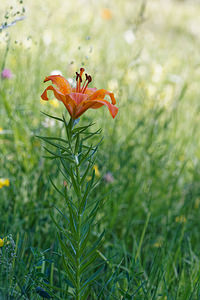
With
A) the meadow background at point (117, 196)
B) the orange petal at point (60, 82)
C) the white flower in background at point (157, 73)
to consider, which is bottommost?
the meadow background at point (117, 196)

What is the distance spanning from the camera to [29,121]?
7.52 ft

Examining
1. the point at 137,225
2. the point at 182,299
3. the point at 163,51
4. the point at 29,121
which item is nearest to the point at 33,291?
the point at 182,299

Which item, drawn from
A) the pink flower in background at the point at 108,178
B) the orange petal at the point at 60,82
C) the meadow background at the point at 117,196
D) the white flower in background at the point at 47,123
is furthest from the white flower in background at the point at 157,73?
the orange petal at the point at 60,82

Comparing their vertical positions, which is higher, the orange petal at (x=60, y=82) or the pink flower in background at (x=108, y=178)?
the orange petal at (x=60, y=82)

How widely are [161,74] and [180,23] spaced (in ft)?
21.1

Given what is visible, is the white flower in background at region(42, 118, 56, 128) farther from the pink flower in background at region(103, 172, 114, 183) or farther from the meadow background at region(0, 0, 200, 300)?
the pink flower in background at region(103, 172, 114, 183)

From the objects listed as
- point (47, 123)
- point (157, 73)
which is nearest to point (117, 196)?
point (47, 123)

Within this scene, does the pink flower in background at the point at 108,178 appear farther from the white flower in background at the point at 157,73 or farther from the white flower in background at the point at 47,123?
the white flower in background at the point at 157,73

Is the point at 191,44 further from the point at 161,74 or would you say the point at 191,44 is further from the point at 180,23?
the point at 180,23

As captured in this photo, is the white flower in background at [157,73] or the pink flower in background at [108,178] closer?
the pink flower in background at [108,178]

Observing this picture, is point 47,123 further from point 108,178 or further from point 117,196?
point 117,196

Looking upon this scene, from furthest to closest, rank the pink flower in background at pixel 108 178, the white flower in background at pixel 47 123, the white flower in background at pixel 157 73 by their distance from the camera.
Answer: the white flower in background at pixel 157 73 < the white flower in background at pixel 47 123 < the pink flower in background at pixel 108 178

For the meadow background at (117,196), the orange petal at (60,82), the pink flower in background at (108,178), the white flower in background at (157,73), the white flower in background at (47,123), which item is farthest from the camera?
the white flower in background at (157,73)

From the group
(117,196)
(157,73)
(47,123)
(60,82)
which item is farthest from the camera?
(157,73)
